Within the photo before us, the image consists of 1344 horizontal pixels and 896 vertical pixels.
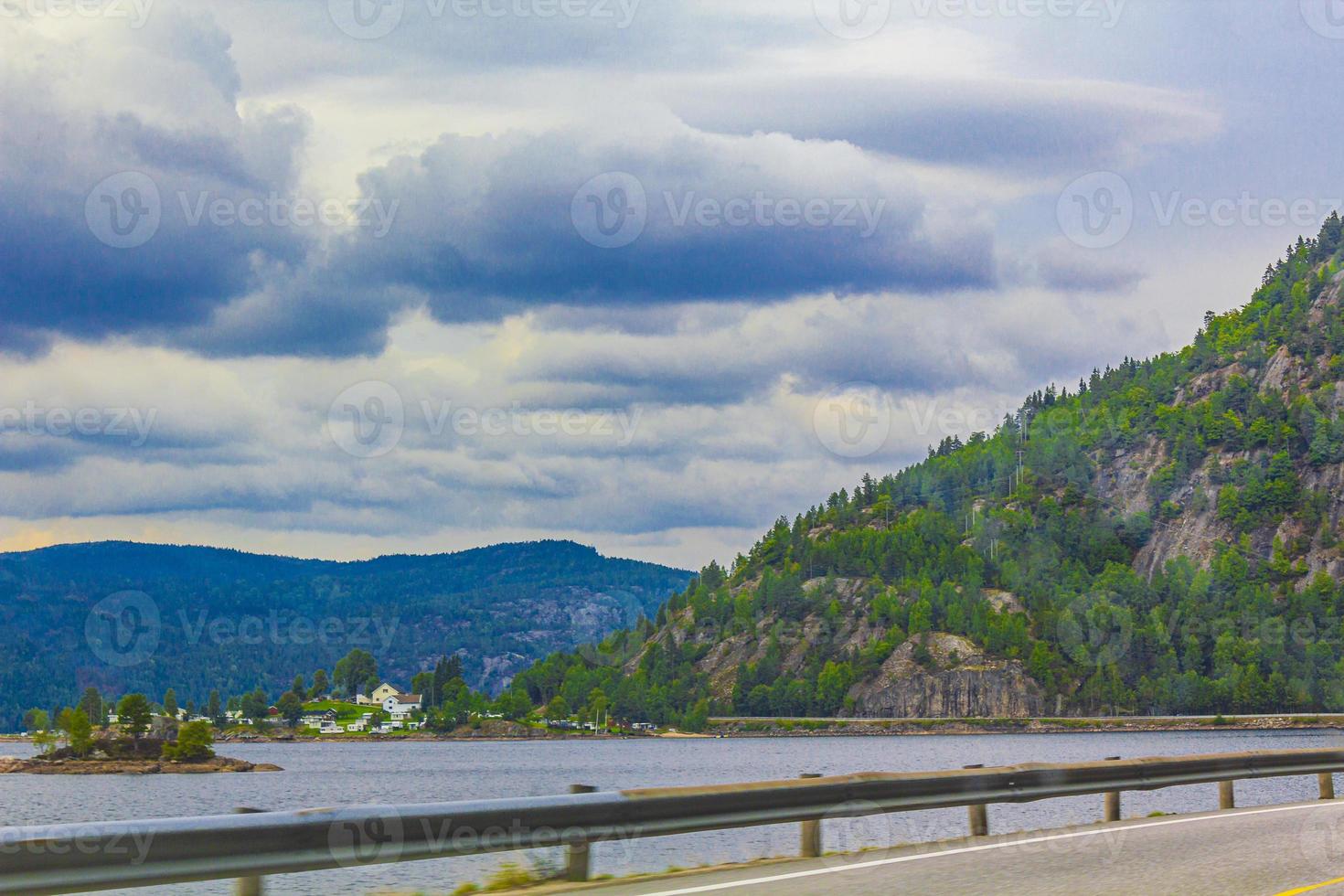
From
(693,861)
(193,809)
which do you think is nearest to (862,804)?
(693,861)

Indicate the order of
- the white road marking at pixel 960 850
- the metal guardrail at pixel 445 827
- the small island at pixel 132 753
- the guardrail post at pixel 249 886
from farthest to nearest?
the small island at pixel 132 753 < the white road marking at pixel 960 850 < the guardrail post at pixel 249 886 < the metal guardrail at pixel 445 827

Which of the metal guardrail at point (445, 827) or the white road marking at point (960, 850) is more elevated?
the metal guardrail at point (445, 827)

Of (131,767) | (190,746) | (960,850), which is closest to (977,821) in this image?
(960,850)

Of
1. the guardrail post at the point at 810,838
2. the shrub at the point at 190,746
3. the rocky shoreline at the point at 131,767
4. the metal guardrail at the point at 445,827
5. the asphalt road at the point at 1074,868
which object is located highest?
the metal guardrail at the point at 445,827

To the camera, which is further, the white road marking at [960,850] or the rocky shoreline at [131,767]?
the rocky shoreline at [131,767]

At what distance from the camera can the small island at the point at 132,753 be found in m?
154

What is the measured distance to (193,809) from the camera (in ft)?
296

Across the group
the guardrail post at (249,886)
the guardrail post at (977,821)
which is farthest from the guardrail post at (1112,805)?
the guardrail post at (249,886)

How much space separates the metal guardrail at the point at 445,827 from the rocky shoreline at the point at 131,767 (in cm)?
14496

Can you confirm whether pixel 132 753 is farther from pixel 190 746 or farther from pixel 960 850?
pixel 960 850

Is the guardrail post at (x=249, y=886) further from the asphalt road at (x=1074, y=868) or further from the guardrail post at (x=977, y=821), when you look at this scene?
the guardrail post at (x=977, y=821)

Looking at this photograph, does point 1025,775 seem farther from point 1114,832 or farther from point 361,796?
point 361,796

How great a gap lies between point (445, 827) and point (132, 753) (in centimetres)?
15944

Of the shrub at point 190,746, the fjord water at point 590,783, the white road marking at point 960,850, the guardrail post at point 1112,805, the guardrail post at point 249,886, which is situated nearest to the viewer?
the guardrail post at point 249,886
